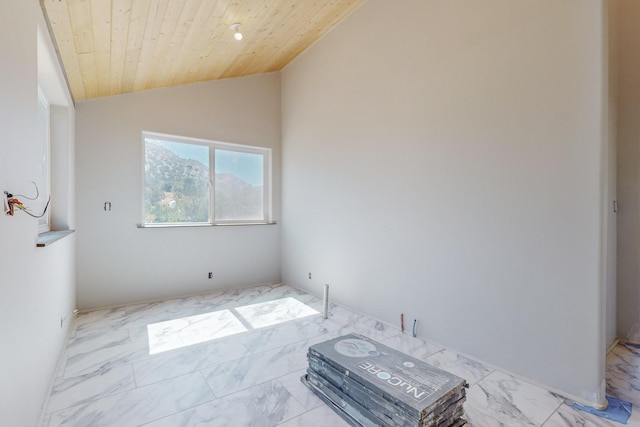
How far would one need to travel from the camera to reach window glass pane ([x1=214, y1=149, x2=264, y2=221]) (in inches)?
181

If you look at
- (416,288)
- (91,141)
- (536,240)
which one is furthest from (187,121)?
(536,240)

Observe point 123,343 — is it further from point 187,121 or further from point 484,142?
point 484,142

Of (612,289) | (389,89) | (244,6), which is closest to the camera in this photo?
(612,289)

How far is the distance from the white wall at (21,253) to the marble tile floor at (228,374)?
0.38m

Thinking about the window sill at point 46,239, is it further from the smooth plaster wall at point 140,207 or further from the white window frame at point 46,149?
→ the smooth plaster wall at point 140,207

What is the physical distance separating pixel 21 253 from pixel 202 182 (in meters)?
3.06

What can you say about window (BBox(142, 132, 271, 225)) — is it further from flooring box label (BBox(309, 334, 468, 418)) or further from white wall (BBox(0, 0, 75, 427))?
flooring box label (BBox(309, 334, 468, 418))

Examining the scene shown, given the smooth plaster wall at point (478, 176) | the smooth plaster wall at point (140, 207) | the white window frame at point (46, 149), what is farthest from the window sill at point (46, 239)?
the smooth plaster wall at point (478, 176)

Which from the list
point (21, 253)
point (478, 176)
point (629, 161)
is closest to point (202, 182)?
point (21, 253)

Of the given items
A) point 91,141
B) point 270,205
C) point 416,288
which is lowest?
point 416,288

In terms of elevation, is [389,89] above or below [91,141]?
above

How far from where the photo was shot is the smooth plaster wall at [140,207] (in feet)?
11.8

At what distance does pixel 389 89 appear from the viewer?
318 centimetres

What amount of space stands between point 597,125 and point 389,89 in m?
1.81
